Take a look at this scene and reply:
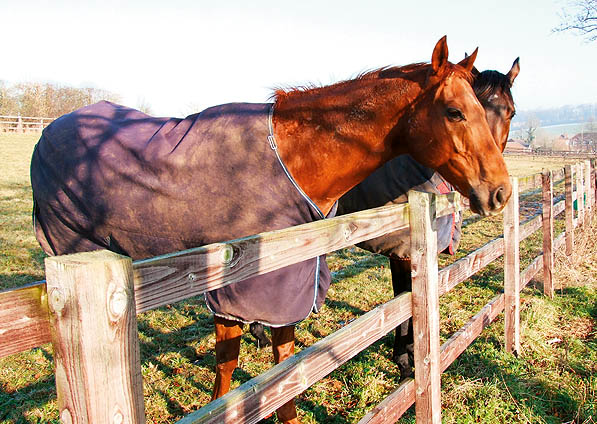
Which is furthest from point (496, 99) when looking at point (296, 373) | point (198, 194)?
point (296, 373)

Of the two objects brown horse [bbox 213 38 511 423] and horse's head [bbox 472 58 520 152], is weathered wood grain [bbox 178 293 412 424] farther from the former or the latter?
horse's head [bbox 472 58 520 152]

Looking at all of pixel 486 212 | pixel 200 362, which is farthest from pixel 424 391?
pixel 200 362

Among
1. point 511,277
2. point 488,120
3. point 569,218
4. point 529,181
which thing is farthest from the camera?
point 569,218

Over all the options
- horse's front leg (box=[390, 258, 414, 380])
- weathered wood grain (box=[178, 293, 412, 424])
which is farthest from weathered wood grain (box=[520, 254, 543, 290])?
weathered wood grain (box=[178, 293, 412, 424])

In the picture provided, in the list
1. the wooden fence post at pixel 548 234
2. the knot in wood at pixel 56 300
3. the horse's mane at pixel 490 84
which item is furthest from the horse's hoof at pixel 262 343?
the wooden fence post at pixel 548 234

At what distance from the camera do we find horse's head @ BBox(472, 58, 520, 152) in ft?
12.6

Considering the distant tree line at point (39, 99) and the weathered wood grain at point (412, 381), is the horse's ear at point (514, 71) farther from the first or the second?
the distant tree line at point (39, 99)

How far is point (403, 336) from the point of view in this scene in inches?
144

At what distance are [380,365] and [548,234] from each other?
9.45ft

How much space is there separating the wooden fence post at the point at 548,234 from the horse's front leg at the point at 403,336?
2.34 metres

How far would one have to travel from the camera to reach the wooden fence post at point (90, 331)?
95 cm

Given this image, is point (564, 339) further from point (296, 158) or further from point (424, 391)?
point (296, 158)

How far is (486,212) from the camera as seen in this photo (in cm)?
268

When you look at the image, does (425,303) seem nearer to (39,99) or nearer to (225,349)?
(225,349)
